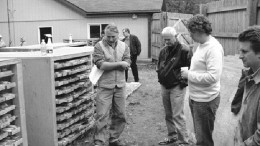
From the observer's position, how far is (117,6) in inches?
711

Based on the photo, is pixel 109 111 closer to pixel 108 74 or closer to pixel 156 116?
pixel 108 74

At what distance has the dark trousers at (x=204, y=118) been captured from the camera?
3779 mm

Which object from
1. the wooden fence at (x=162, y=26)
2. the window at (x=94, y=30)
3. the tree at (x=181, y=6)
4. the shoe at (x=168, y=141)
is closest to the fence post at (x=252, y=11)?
the shoe at (x=168, y=141)

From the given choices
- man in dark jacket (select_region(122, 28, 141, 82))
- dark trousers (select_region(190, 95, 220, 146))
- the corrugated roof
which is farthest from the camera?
the corrugated roof

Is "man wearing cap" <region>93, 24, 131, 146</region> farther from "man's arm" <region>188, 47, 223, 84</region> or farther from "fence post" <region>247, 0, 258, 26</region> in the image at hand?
"fence post" <region>247, 0, 258, 26</region>

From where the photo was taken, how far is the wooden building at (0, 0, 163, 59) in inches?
680

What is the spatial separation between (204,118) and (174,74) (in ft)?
4.22

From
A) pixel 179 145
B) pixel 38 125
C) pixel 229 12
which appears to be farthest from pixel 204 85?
pixel 229 12

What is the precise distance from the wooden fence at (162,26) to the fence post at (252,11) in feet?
28.9

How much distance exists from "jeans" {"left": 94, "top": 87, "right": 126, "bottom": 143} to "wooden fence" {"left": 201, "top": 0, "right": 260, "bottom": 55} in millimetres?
2633

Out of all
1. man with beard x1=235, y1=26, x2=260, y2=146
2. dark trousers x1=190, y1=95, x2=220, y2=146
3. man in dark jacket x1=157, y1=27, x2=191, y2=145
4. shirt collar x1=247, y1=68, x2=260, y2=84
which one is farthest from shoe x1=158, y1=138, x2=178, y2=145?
shirt collar x1=247, y1=68, x2=260, y2=84

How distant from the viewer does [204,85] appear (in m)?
3.81

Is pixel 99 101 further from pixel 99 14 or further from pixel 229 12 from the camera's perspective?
pixel 99 14

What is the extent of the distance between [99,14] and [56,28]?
287 cm
